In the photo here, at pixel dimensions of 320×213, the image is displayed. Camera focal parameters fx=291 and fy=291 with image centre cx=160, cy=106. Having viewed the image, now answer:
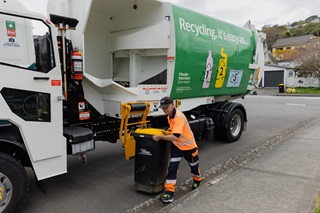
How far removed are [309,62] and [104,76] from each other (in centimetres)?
2945

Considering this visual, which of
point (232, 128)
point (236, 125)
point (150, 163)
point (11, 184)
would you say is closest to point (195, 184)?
point (150, 163)

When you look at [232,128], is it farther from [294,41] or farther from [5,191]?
[294,41]

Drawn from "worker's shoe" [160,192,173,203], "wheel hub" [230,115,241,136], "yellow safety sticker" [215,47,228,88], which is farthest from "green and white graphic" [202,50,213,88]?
"worker's shoe" [160,192,173,203]

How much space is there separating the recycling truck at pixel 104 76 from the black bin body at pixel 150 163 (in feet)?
2.12

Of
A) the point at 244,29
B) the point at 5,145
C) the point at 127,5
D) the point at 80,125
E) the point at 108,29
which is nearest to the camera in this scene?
the point at 5,145

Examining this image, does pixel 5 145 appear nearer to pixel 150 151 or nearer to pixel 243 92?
pixel 150 151

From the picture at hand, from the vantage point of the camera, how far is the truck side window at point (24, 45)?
10.7 feet

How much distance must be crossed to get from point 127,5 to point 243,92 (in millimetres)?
4466

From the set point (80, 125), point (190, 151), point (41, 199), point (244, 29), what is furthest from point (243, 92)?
point (41, 199)

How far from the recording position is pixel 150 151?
13.7ft

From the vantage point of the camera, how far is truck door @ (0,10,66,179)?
10.8 ft

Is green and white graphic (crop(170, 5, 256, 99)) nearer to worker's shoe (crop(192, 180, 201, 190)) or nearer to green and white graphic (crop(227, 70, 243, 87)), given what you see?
green and white graphic (crop(227, 70, 243, 87))

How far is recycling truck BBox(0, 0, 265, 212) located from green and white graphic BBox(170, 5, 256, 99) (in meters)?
0.02

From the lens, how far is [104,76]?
6.01 m
